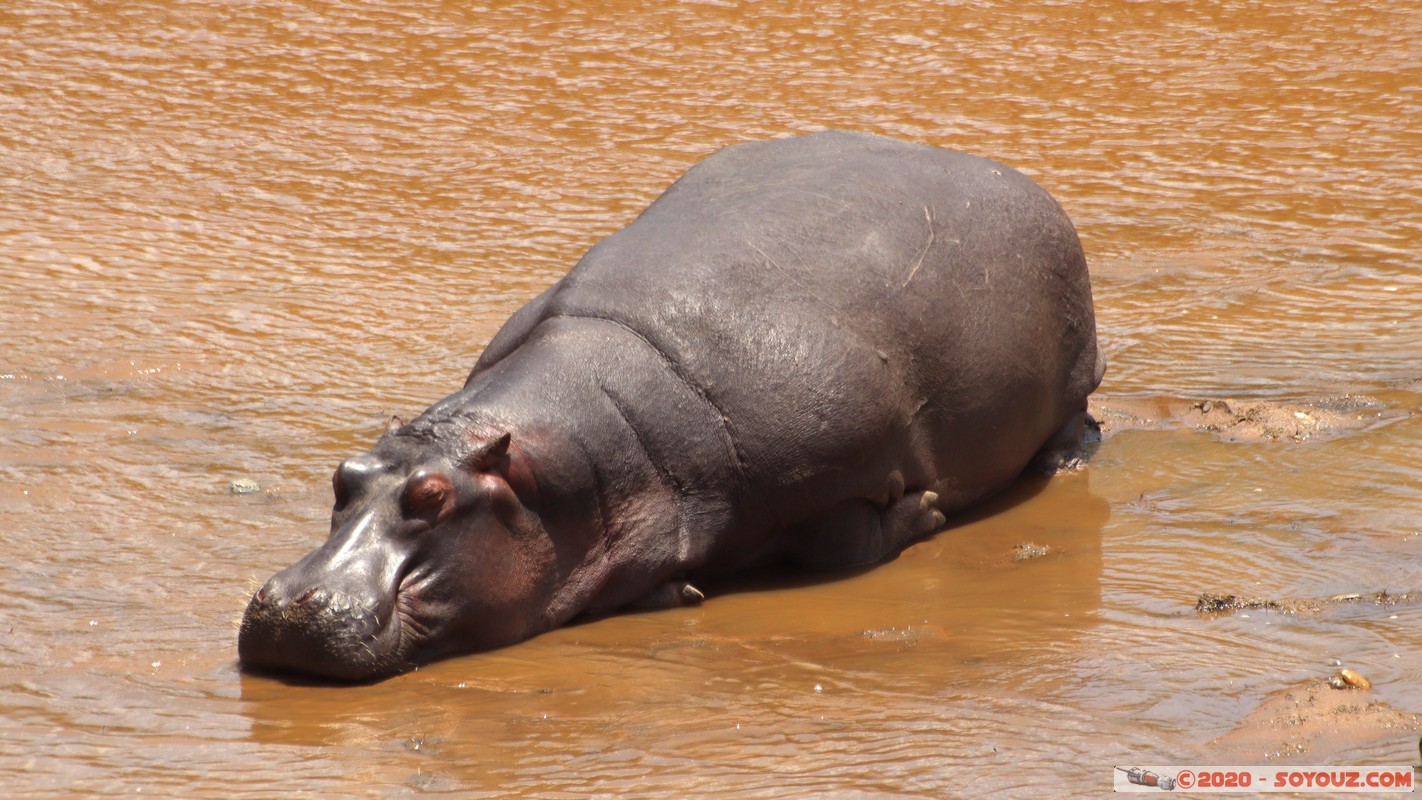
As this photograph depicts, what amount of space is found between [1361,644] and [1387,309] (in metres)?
4.57

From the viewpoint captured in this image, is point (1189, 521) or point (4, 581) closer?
point (4, 581)

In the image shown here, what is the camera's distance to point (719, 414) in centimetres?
580

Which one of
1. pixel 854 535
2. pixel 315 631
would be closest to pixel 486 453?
pixel 315 631

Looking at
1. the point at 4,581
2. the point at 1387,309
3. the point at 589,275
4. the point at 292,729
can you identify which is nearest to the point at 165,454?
the point at 4,581

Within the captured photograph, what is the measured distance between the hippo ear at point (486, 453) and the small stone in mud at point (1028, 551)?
2.05 m

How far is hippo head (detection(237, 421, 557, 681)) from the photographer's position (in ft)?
16.0

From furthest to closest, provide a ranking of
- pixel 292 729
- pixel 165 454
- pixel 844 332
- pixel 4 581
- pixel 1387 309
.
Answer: pixel 1387 309
pixel 165 454
pixel 844 332
pixel 4 581
pixel 292 729

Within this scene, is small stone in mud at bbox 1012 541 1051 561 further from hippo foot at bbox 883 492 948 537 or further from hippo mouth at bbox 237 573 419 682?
hippo mouth at bbox 237 573 419 682

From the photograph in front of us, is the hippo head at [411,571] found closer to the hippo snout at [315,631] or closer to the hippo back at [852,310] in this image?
the hippo snout at [315,631]

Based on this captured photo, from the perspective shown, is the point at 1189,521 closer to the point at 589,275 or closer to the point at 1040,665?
the point at 1040,665

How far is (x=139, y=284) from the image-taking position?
363 inches

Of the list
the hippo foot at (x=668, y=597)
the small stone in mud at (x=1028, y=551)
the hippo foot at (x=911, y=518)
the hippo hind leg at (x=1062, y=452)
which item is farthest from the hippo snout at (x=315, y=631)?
the hippo hind leg at (x=1062, y=452)

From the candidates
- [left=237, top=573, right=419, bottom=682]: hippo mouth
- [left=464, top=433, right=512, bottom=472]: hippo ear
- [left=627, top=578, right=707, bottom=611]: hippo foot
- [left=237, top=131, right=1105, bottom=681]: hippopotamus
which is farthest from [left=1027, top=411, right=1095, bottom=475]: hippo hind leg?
[left=237, top=573, right=419, bottom=682]: hippo mouth

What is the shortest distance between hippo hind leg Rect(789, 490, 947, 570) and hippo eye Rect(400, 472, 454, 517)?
149 cm
